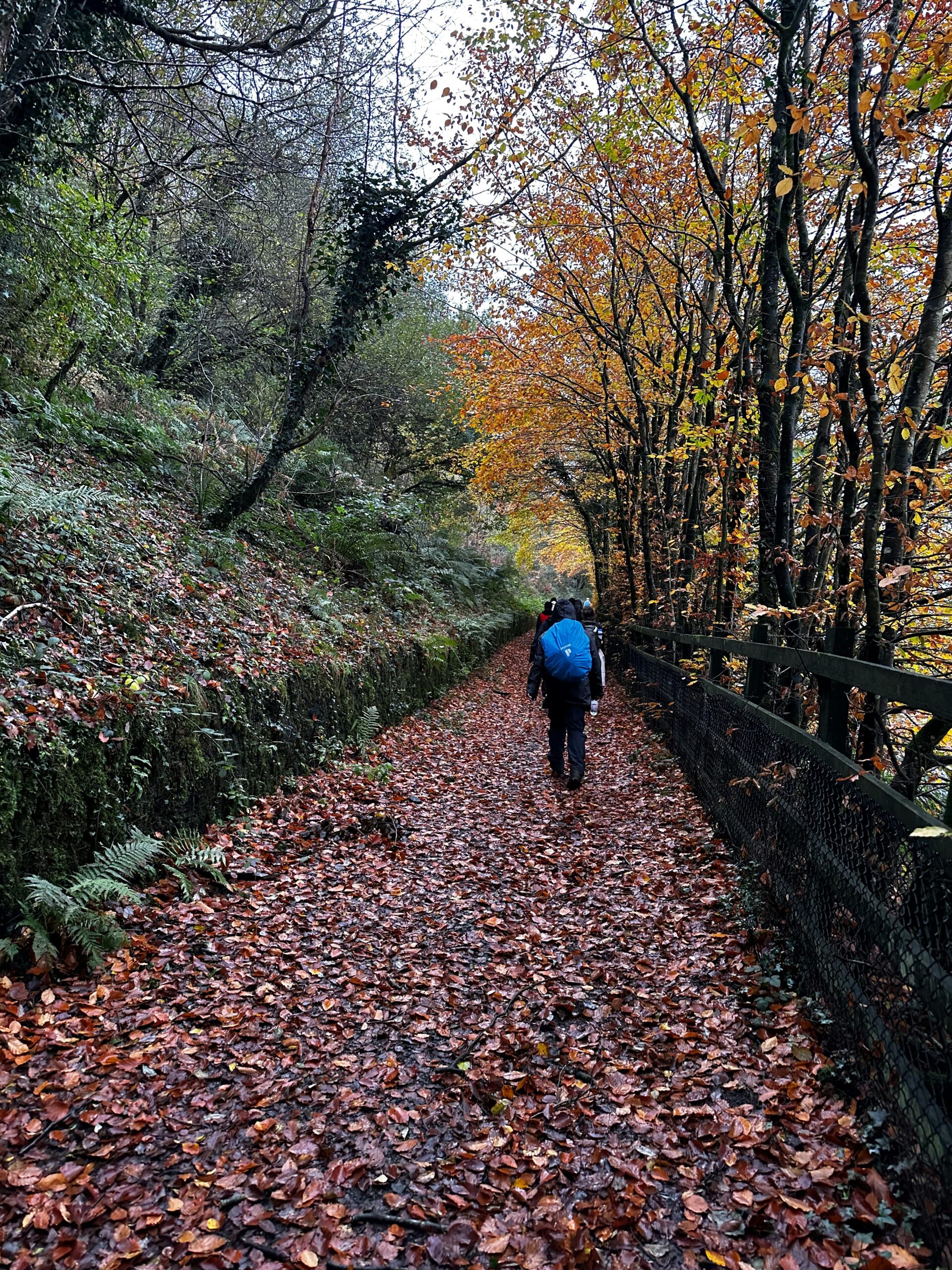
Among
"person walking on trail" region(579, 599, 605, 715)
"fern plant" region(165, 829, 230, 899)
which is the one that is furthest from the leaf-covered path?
"person walking on trail" region(579, 599, 605, 715)

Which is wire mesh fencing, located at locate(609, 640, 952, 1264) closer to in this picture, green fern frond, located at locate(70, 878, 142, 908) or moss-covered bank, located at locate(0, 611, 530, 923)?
green fern frond, located at locate(70, 878, 142, 908)

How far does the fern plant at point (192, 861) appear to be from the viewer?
4.58 metres

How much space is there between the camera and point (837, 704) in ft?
12.0

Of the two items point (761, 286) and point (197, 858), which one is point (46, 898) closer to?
point (197, 858)

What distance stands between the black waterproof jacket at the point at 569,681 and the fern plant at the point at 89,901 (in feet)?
15.0

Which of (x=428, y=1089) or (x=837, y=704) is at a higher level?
(x=837, y=704)

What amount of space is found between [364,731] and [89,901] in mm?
4421

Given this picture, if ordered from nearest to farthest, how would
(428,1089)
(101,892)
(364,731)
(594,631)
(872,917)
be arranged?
(872,917), (428,1089), (101,892), (364,731), (594,631)

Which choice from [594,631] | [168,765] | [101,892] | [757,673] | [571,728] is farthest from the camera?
[594,631]

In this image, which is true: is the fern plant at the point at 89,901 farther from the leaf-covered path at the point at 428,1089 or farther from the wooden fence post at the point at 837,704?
the wooden fence post at the point at 837,704

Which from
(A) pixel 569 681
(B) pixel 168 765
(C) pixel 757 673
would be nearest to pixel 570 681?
(A) pixel 569 681

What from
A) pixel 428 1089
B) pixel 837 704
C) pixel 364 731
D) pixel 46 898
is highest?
pixel 837 704

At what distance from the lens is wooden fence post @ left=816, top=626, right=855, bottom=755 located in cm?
359

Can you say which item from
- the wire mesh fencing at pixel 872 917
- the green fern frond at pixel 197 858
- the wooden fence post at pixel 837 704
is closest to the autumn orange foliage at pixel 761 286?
the wooden fence post at pixel 837 704
